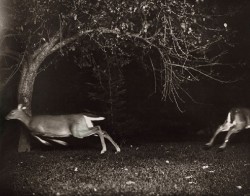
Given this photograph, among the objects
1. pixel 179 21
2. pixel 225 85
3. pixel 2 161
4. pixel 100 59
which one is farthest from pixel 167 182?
pixel 225 85

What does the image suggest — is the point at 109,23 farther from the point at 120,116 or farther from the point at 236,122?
the point at 120,116

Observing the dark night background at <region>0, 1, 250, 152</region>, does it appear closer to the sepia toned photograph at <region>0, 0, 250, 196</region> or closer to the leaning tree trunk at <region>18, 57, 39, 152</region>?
the sepia toned photograph at <region>0, 0, 250, 196</region>

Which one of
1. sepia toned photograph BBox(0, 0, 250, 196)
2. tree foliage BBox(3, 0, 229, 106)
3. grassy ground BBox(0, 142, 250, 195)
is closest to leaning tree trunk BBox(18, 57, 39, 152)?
sepia toned photograph BBox(0, 0, 250, 196)

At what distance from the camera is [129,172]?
1044 cm

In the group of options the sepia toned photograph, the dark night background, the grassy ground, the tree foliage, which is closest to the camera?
the grassy ground

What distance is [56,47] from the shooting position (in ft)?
42.2

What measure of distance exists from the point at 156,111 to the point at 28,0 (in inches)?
459

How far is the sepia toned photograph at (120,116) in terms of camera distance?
387 inches

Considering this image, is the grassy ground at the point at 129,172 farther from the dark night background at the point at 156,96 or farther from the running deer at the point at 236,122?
the dark night background at the point at 156,96

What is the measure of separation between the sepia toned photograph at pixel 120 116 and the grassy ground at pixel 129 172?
0.08ft

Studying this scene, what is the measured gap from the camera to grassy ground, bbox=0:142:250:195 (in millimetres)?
9102

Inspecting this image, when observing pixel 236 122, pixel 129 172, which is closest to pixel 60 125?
pixel 129 172

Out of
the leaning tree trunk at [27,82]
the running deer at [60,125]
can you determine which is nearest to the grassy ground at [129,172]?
the running deer at [60,125]

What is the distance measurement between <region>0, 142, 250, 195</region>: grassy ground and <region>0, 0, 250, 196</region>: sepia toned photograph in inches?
1.0
